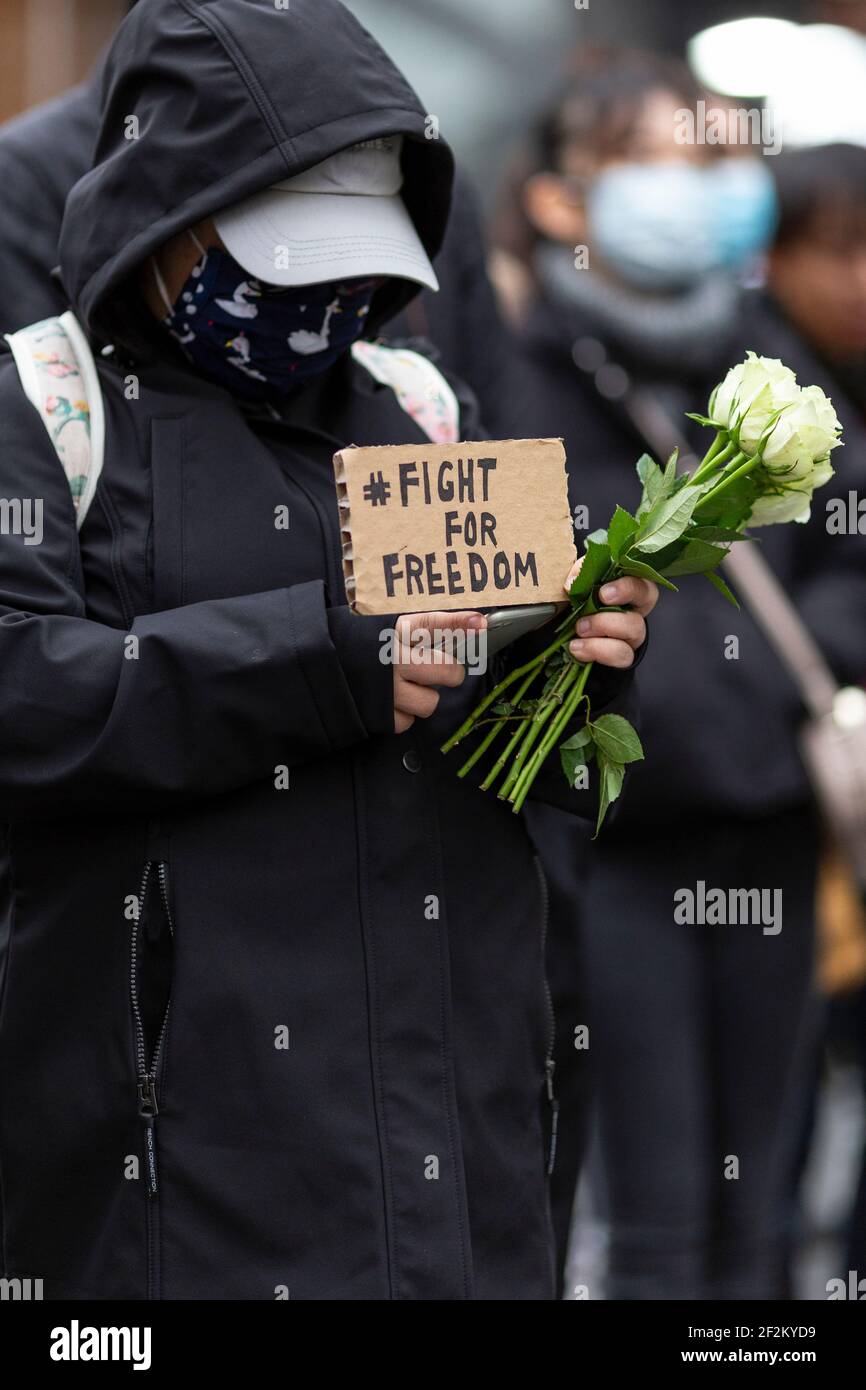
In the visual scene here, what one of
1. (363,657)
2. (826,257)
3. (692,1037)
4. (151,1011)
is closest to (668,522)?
(363,657)

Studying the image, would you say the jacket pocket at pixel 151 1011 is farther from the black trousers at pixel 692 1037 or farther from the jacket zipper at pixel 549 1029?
the black trousers at pixel 692 1037

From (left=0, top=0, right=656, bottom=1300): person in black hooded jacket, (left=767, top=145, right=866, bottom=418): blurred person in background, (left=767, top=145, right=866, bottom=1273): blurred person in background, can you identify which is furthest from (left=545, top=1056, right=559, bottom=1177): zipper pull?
(left=767, top=145, right=866, bottom=418): blurred person in background

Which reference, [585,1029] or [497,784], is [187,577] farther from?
[585,1029]

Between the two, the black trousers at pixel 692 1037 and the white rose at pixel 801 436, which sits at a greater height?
the white rose at pixel 801 436

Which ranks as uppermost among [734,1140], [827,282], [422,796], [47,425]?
[827,282]

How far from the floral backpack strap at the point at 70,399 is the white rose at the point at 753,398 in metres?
0.73

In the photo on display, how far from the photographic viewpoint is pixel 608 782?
239cm

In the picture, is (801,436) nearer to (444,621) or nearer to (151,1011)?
(444,621)

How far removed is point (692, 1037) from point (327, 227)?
2.09 meters

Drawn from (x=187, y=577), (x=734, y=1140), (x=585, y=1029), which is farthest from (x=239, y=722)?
(x=734, y=1140)

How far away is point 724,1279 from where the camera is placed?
3930 mm

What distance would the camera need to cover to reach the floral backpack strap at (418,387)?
8.68 feet

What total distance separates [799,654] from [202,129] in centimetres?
189

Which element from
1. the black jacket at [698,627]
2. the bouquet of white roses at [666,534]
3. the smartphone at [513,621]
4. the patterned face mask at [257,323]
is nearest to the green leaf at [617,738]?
the bouquet of white roses at [666,534]
